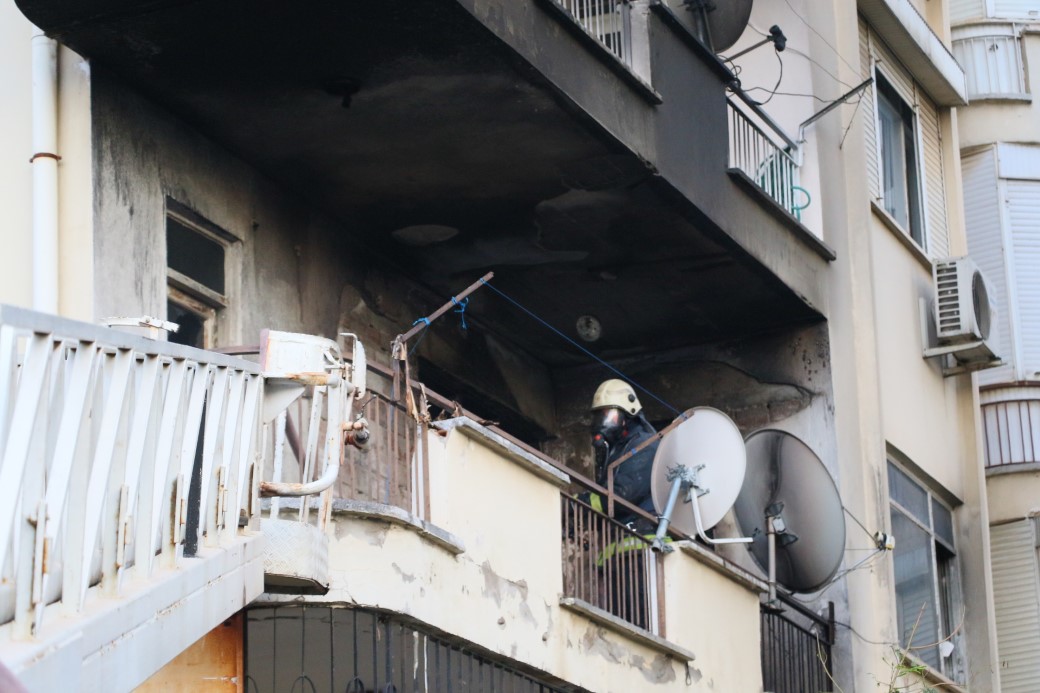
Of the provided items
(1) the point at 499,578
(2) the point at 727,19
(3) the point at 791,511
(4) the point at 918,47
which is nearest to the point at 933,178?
(4) the point at 918,47

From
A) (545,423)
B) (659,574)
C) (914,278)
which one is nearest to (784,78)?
(914,278)

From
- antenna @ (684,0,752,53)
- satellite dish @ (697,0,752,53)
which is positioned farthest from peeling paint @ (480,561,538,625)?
satellite dish @ (697,0,752,53)

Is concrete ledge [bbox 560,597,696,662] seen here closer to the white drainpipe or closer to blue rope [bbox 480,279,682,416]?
the white drainpipe

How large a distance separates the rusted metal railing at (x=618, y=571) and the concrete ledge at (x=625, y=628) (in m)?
0.17

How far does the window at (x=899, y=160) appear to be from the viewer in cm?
1889

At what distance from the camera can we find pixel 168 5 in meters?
11.0

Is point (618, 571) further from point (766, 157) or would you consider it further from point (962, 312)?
point (962, 312)

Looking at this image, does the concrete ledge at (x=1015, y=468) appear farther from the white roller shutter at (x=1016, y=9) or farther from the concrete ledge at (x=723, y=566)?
the concrete ledge at (x=723, y=566)

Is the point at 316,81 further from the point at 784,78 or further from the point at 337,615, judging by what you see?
the point at 784,78

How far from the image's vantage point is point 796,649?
15.7 meters

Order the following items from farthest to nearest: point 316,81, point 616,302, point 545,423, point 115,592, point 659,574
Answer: point 545,423 < point 616,302 < point 659,574 < point 316,81 < point 115,592

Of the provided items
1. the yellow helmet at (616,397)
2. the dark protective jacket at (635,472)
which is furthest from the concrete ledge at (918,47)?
the dark protective jacket at (635,472)

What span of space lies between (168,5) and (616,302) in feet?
20.6

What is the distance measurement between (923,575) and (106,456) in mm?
12601
